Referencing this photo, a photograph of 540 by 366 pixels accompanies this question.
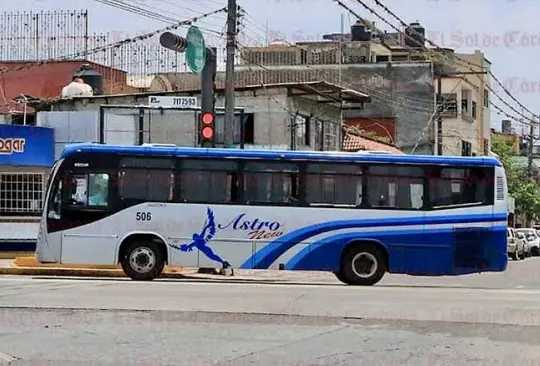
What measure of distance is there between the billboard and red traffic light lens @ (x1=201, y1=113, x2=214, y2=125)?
30.2 feet

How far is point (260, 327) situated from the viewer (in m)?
12.4

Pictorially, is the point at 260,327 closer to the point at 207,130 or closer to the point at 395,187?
the point at 395,187

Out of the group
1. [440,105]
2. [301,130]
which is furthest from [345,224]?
[440,105]

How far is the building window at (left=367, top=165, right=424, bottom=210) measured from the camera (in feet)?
69.9

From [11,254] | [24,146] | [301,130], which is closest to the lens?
[24,146]

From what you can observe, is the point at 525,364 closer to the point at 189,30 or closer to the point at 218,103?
the point at 189,30

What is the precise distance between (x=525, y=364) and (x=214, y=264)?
475 inches

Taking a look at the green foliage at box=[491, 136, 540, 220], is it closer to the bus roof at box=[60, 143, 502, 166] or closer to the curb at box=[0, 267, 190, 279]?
the curb at box=[0, 267, 190, 279]

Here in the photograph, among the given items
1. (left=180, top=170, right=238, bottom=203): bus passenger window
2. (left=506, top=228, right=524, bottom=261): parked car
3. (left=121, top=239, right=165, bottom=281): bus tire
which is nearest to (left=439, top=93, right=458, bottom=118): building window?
(left=506, top=228, right=524, bottom=261): parked car

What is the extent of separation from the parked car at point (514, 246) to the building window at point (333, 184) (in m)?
30.2

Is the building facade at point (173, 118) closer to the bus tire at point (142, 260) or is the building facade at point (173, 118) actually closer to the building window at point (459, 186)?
the bus tire at point (142, 260)

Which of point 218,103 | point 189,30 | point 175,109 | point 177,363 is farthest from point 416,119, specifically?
point 177,363

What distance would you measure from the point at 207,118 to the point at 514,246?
32.4m

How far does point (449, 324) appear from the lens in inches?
514
